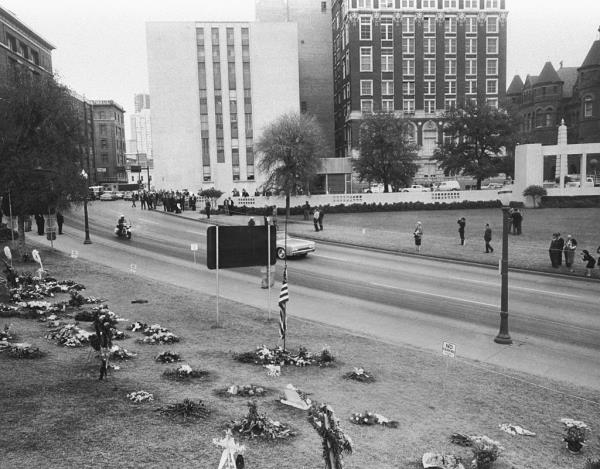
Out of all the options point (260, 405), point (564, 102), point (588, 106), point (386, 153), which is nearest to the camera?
point (260, 405)

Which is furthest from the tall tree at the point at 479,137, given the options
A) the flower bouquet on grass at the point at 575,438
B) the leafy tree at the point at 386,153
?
the flower bouquet on grass at the point at 575,438

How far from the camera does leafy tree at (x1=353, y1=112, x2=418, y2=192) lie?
57.1m

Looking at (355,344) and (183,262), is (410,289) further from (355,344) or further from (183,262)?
(183,262)

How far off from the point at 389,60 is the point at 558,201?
39091 millimetres

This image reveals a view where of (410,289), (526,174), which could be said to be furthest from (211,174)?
(410,289)

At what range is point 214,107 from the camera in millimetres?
76750

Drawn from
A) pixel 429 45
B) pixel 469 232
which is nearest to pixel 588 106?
pixel 429 45

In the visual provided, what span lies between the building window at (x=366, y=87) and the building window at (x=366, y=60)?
175 centimetres

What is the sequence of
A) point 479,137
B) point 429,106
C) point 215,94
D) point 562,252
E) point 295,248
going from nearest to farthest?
1. point 562,252
2. point 295,248
3. point 479,137
4. point 215,94
5. point 429,106

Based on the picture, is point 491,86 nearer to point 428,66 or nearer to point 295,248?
point 428,66

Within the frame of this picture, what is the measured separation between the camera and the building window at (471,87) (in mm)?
84438

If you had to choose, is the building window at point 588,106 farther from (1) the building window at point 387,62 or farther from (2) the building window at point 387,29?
(2) the building window at point 387,29

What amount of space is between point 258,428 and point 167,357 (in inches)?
161

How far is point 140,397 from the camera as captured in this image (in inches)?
349
